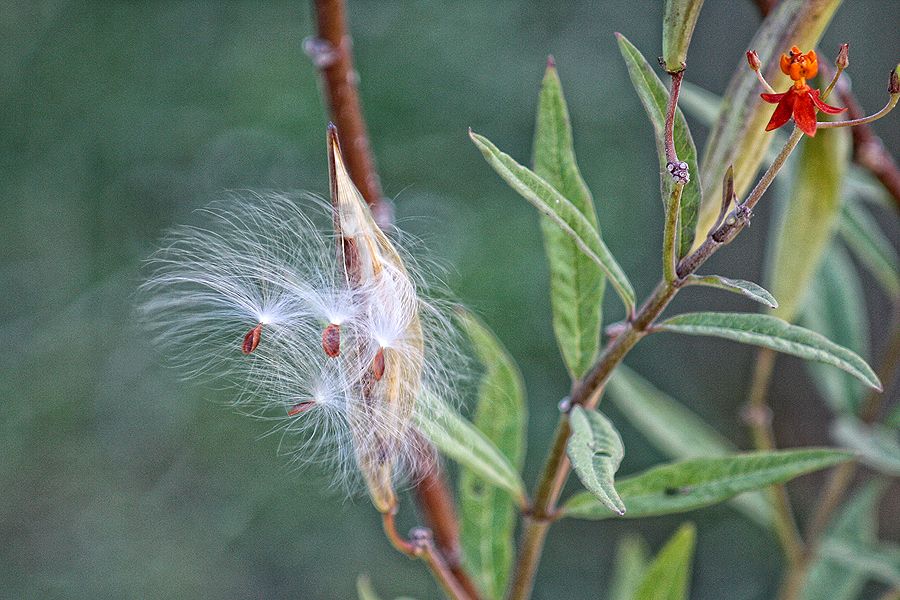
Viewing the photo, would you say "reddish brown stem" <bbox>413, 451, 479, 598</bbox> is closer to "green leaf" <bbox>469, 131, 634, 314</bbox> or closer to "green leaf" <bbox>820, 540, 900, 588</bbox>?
"green leaf" <bbox>469, 131, 634, 314</bbox>

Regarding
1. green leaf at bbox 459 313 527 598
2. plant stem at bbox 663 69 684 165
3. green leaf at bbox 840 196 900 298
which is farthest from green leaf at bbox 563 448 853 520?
green leaf at bbox 840 196 900 298

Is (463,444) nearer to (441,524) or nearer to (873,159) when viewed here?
(441,524)

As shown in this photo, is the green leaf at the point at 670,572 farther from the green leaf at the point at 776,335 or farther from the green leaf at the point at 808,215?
the green leaf at the point at 776,335

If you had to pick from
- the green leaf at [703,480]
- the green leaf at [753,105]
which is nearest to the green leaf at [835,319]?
the green leaf at [703,480]

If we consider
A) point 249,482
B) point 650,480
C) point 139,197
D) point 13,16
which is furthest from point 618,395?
point 13,16

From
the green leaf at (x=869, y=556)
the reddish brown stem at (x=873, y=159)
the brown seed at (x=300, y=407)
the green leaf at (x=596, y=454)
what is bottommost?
the green leaf at (x=869, y=556)

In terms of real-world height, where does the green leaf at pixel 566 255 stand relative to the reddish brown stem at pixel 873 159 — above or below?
below
